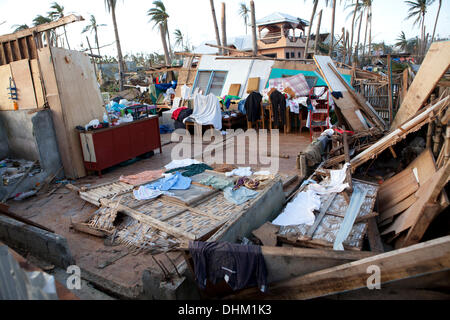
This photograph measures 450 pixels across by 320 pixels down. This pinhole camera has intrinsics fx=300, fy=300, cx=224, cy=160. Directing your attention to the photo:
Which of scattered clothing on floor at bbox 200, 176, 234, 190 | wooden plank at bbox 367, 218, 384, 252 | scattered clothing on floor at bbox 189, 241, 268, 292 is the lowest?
wooden plank at bbox 367, 218, 384, 252

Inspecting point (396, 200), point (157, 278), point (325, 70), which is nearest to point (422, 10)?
point (325, 70)

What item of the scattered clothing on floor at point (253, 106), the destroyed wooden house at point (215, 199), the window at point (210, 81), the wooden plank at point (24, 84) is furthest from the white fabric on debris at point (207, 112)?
the wooden plank at point (24, 84)

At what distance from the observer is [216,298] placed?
3.39 metres

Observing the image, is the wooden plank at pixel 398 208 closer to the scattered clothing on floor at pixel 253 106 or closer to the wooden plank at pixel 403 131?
the wooden plank at pixel 403 131

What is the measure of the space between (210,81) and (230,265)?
39.1 ft

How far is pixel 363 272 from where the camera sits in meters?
2.65

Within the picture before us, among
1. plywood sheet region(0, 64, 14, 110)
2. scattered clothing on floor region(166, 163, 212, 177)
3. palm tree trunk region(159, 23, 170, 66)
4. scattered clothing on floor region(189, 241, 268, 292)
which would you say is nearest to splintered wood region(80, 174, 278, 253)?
scattered clothing on floor region(166, 163, 212, 177)

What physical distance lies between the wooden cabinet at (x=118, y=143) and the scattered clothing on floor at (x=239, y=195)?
336cm

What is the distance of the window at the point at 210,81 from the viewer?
13672 mm

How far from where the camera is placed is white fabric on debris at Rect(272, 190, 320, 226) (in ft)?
15.4

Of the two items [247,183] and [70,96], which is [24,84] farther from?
[247,183]

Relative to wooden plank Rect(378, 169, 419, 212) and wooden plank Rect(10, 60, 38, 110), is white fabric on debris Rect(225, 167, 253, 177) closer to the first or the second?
wooden plank Rect(378, 169, 419, 212)

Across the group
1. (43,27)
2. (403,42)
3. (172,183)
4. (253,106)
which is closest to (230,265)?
(172,183)

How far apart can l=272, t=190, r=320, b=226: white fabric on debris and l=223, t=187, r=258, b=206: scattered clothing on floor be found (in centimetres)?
64
